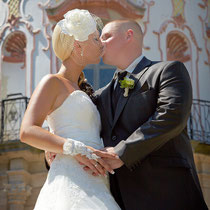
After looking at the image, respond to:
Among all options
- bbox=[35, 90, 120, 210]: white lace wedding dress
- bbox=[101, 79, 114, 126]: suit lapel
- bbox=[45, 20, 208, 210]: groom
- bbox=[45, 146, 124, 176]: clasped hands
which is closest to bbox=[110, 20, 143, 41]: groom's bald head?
bbox=[45, 20, 208, 210]: groom

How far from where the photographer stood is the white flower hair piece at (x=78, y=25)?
3.93 meters

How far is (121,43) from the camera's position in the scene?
419 cm

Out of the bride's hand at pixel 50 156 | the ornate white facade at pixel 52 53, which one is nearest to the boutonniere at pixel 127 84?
the bride's hand at pixel 50 156

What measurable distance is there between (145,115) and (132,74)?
0.47 m

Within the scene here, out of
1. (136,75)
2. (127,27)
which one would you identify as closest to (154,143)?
(136,75)

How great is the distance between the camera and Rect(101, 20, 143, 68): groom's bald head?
4184mm

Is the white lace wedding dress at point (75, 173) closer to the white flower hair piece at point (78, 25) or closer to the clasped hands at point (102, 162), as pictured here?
the clasped hands at point (102, 162)

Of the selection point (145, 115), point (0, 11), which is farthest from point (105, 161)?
A: point (0, 11)

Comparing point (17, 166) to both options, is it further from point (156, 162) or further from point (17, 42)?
point (156, 162)

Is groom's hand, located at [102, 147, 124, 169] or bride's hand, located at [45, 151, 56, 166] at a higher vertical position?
groom's hand, located at [102, 147, 124, 169]

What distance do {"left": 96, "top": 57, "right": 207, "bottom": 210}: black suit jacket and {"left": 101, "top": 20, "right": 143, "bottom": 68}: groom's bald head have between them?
1.26 ft

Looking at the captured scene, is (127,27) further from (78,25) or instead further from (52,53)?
(52,53)

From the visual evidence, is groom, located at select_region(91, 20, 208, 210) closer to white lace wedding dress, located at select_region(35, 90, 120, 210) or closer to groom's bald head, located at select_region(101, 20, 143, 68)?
white lace wedding dress, located at select_region(35, 90, 120, 210)

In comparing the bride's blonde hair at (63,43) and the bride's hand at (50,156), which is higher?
the bride's blonde hair at (63,43)
